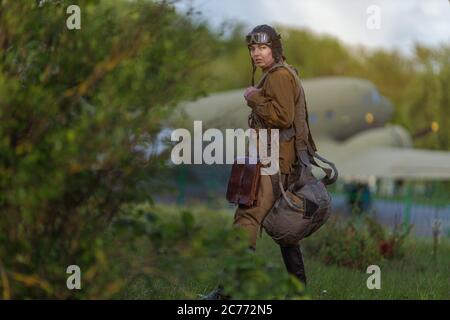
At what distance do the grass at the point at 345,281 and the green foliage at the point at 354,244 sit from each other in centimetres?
12

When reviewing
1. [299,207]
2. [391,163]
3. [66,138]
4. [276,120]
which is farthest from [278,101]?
[391,163]

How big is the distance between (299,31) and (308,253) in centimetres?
6473

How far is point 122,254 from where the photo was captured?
3.72 m

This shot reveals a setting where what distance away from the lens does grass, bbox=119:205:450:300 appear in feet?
15.5

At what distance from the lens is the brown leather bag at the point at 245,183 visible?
5.43 m

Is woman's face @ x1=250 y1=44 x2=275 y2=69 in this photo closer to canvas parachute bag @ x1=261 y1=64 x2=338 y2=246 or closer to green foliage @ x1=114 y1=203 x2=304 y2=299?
canvas parachute bag @ x1=261 y1=64 x2=338 y2=246

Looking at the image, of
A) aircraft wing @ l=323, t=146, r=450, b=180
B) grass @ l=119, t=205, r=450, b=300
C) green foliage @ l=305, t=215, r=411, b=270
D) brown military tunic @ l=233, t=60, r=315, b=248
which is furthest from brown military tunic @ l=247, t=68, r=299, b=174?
aircraft wing @ l=323, t=146, r=450, b=180

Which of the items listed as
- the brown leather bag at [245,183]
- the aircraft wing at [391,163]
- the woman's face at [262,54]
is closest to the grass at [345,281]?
the brown leather bag at [245,183]

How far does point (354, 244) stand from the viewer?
29.8 ft

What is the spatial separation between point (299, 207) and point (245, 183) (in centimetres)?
43

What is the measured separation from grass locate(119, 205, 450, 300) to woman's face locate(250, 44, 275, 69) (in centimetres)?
125

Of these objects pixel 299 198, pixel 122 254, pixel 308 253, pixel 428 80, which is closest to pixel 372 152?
pixel 308 253

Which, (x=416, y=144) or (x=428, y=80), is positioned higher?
(x=428, y=80)
